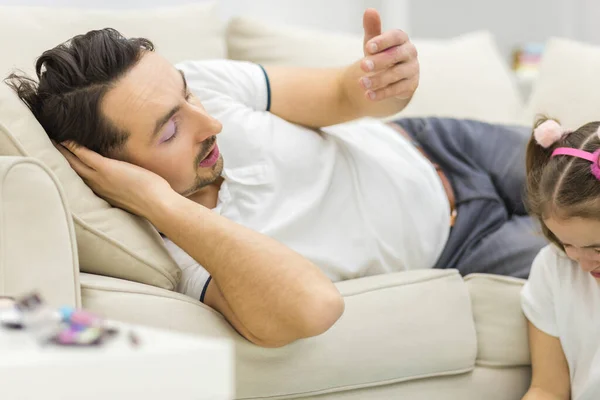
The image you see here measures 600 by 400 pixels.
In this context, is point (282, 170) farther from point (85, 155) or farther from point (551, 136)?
point (551, 136)

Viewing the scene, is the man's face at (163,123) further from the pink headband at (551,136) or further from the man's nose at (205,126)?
the pink headband at (551,136)

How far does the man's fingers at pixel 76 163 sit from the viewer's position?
134 centimetres

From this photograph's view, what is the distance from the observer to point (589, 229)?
128 cm

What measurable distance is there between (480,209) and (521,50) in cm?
190

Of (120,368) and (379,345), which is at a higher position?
(120,368)

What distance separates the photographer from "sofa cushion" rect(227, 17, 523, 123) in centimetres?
216

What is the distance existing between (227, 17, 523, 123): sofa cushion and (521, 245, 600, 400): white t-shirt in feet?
2.68

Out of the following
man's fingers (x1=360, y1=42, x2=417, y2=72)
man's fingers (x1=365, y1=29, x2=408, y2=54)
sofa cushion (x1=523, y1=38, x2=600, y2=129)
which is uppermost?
man's fingers (x1=365, y1=29, x2=408, y2=54)

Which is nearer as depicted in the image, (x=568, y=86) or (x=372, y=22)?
(x=372, y=22)

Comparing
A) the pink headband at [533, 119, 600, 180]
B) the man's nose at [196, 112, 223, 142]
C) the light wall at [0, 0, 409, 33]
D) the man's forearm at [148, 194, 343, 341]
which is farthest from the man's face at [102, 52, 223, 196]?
the light wall at [0, 0, 409, 33]

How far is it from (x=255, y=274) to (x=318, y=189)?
384 mm

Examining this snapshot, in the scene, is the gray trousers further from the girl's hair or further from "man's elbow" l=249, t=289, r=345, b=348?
"man's elbow" l=249, t=289, r=345, b=348

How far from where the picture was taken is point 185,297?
1.29 m

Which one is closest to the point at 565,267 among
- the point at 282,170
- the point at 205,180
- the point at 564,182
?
the point at 564,182
